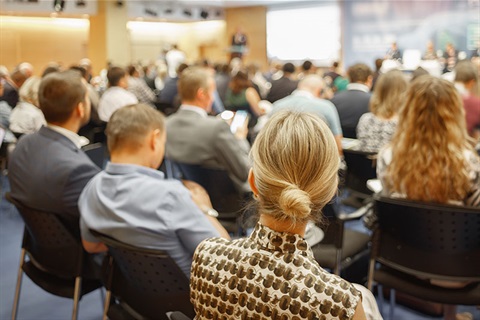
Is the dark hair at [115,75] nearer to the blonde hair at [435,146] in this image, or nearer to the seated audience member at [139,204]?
the seated audience member at [139,204]

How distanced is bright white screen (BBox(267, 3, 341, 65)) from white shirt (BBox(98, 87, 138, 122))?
39.0 feet

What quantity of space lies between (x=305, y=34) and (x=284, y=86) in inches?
440

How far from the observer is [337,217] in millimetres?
2836

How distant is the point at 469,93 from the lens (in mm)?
4918

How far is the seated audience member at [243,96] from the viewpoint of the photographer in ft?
23.3

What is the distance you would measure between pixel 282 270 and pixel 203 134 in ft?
7.99

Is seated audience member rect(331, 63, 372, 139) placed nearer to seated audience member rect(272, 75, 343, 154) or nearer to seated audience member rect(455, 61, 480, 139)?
seated audience member rect(272, 75, 343, 154)

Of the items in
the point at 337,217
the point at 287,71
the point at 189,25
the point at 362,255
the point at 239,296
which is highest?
the point at 189,25

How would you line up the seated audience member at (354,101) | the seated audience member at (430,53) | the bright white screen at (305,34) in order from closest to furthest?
the seated audience member at (354,101)
the seated audience member at (430,53)
the bright white screen at (305,34)

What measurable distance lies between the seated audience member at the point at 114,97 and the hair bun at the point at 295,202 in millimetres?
5234

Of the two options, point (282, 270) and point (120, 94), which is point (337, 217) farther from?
point (120, 94)

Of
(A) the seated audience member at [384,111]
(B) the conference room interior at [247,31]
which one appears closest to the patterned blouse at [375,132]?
(A) the seated audience member at [384,111]

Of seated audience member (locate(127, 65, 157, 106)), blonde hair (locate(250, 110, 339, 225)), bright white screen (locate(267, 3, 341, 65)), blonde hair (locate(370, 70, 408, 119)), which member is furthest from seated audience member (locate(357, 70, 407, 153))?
bright white screen (locate(267, 3, 341, 65))

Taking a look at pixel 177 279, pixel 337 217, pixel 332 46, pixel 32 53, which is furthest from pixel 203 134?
pixel 332 46
